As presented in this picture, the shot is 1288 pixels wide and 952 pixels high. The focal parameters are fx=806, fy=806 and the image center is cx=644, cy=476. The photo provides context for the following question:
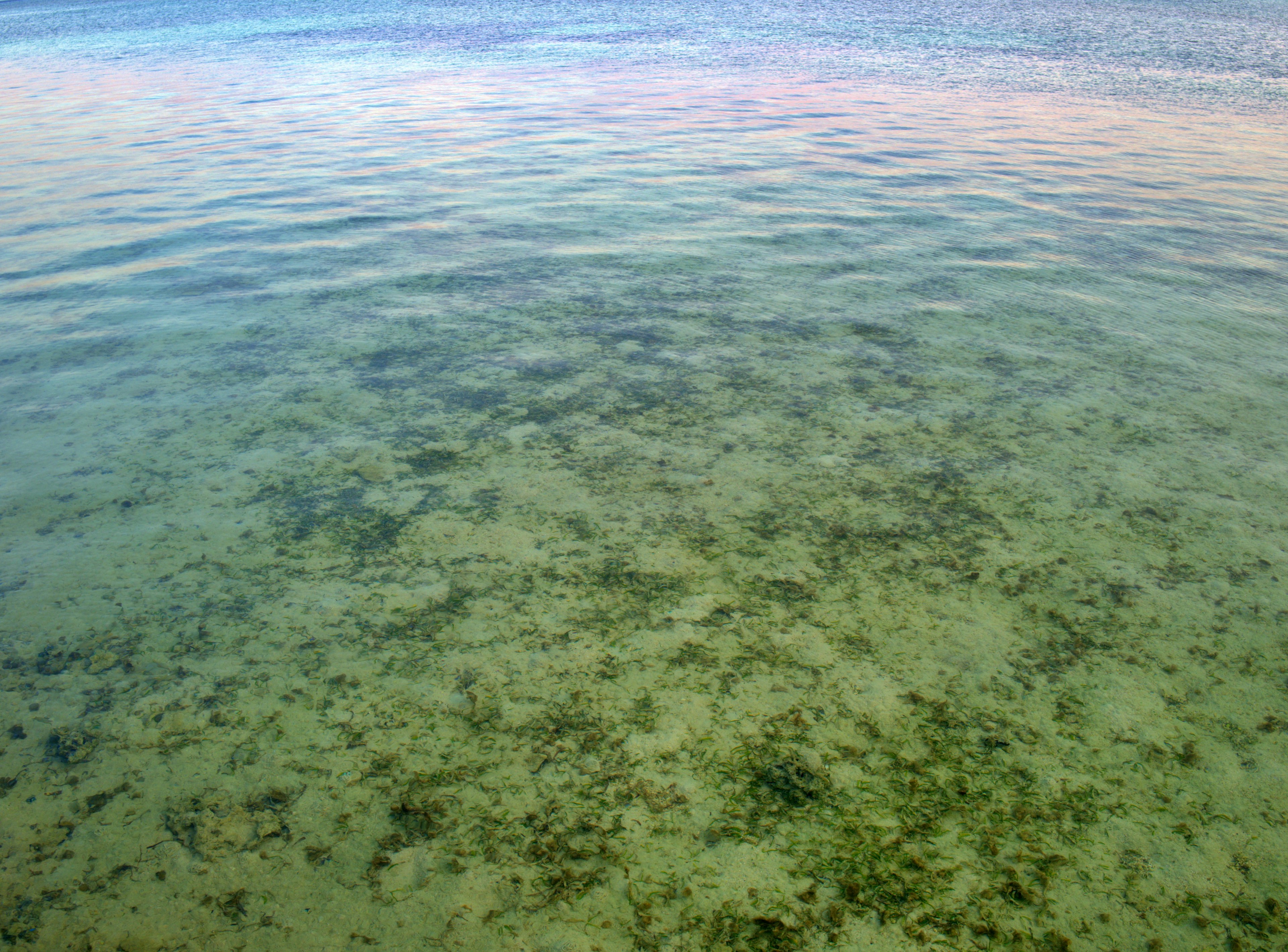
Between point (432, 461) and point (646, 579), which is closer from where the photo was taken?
point (646, 579)

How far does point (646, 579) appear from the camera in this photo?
217 cm

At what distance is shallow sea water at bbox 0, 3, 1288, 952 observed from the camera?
4.79 feet

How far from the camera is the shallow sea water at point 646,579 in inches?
57.4

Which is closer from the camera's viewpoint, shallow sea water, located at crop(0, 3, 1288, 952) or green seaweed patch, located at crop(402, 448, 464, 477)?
shallow sea water, located at crop(0, 3, 1288, 952)

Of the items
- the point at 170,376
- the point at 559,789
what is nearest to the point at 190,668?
the point at 559,789

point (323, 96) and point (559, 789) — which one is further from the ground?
point (323, 96)

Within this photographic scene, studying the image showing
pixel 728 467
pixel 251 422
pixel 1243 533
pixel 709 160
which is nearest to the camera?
pixel 1243 533

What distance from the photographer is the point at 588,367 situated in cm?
334

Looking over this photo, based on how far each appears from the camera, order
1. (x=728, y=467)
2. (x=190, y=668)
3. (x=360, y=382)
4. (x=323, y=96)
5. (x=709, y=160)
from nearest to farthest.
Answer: (x=190, y=668)
(x=728, y=467)
(x=360, y=382)
(x=709, y=160)
(x=323, y=96)

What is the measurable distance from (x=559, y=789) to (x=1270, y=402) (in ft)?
10.0

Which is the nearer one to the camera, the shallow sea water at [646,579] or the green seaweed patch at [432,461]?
the shallow sea water at [646,579]

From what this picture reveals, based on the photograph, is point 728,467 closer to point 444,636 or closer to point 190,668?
point 444,636

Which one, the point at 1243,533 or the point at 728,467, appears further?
the point at 728,467

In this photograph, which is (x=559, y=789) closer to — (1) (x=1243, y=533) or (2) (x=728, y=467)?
(2) (x=728, y=467)
